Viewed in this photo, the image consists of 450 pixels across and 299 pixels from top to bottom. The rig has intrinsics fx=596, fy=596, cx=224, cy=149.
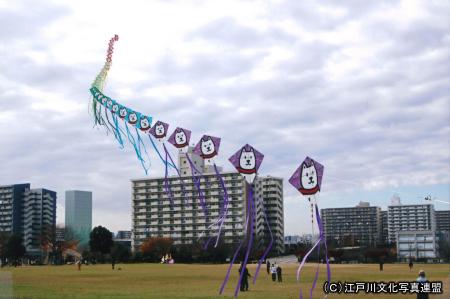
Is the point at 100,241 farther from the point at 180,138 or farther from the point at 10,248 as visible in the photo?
the point at 180,138

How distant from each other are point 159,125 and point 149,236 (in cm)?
9343

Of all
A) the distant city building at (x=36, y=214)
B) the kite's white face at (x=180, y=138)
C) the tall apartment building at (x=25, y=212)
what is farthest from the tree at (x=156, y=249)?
the kite's white face at (x=180, y=138)

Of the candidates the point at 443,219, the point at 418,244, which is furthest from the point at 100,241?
the point at 443,219

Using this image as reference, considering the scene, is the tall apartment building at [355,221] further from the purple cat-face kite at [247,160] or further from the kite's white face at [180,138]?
the purple cat-face kite at [247,160]

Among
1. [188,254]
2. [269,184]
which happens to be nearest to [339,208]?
[269,184]

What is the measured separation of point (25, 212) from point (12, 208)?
12.5 feet

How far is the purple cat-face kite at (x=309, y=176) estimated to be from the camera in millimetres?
21359

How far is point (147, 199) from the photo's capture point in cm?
12744

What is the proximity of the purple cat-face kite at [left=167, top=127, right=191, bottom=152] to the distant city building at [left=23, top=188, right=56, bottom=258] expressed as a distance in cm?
11955

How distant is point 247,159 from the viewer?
83.2 ft

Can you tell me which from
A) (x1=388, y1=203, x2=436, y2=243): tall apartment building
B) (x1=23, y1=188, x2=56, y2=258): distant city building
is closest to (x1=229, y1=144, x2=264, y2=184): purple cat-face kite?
(x1=23, y1=188, x2=56, y2=258): distant city building

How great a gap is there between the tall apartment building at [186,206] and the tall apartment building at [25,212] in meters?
34.0

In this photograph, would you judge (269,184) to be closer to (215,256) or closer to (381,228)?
(215,256)

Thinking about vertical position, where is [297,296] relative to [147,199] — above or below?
below
